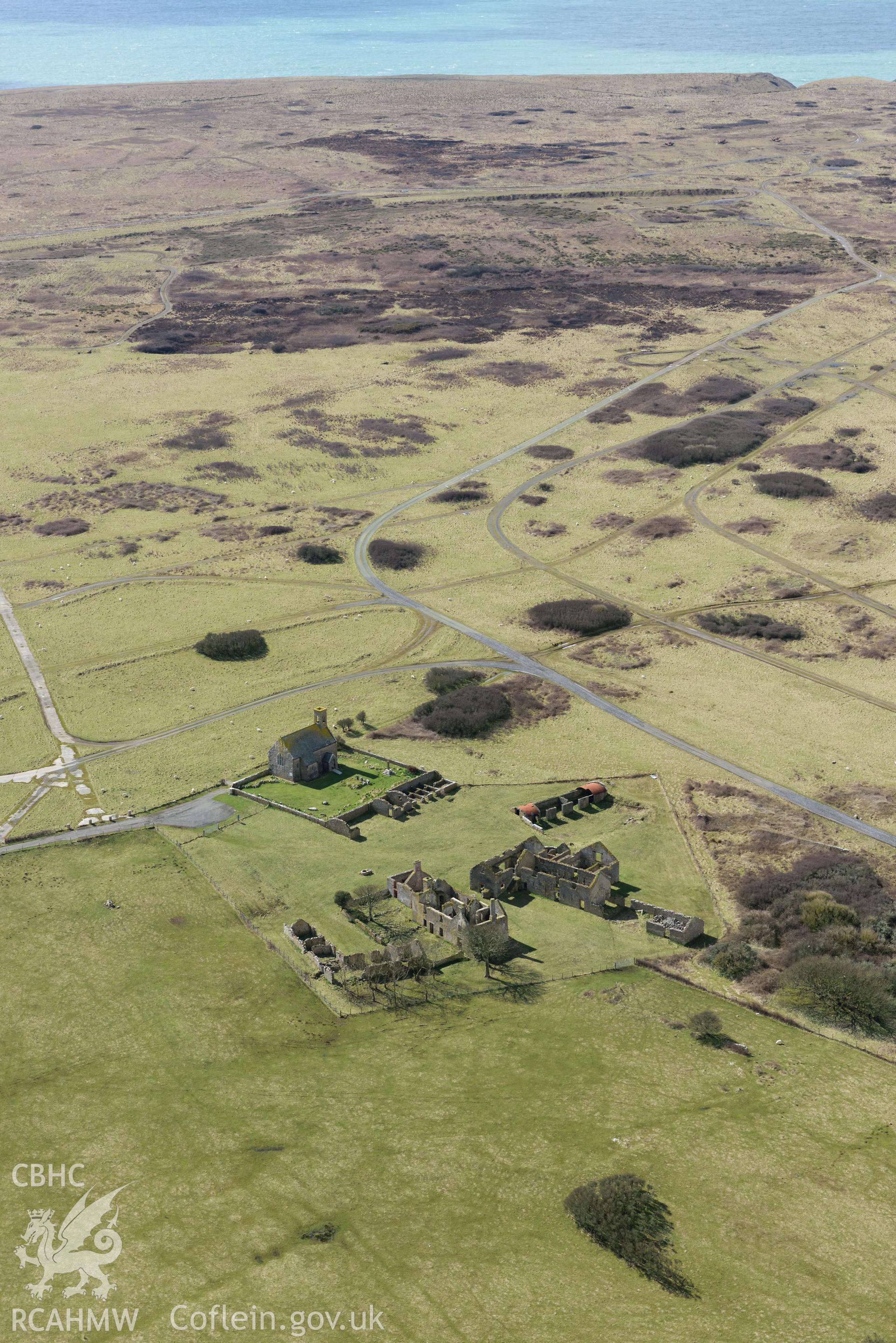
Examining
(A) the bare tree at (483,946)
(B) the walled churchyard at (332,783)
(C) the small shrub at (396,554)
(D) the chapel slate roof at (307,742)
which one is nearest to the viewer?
(A) the bare tree at (483,946)

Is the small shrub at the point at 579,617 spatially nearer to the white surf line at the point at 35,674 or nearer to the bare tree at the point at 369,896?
the white surf line at the point at 35,674

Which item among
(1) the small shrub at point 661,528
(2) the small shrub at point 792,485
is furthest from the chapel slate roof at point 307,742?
(2) the small shrub at point 792,485

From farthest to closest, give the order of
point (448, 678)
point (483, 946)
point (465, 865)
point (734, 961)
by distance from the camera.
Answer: point (448, 678)
point (465, 865)
point (483, 946)
point (734, 961)

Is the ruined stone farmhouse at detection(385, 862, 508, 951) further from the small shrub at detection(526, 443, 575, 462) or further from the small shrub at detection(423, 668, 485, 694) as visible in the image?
the small shrub at detection(526, 443, 575, 462)

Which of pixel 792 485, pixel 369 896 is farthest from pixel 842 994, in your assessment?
pixel 792 485

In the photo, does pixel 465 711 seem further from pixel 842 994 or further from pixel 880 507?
pixel 880 507

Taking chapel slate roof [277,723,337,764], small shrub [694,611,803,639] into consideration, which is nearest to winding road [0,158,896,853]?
small shrub [694,611,803,639]
